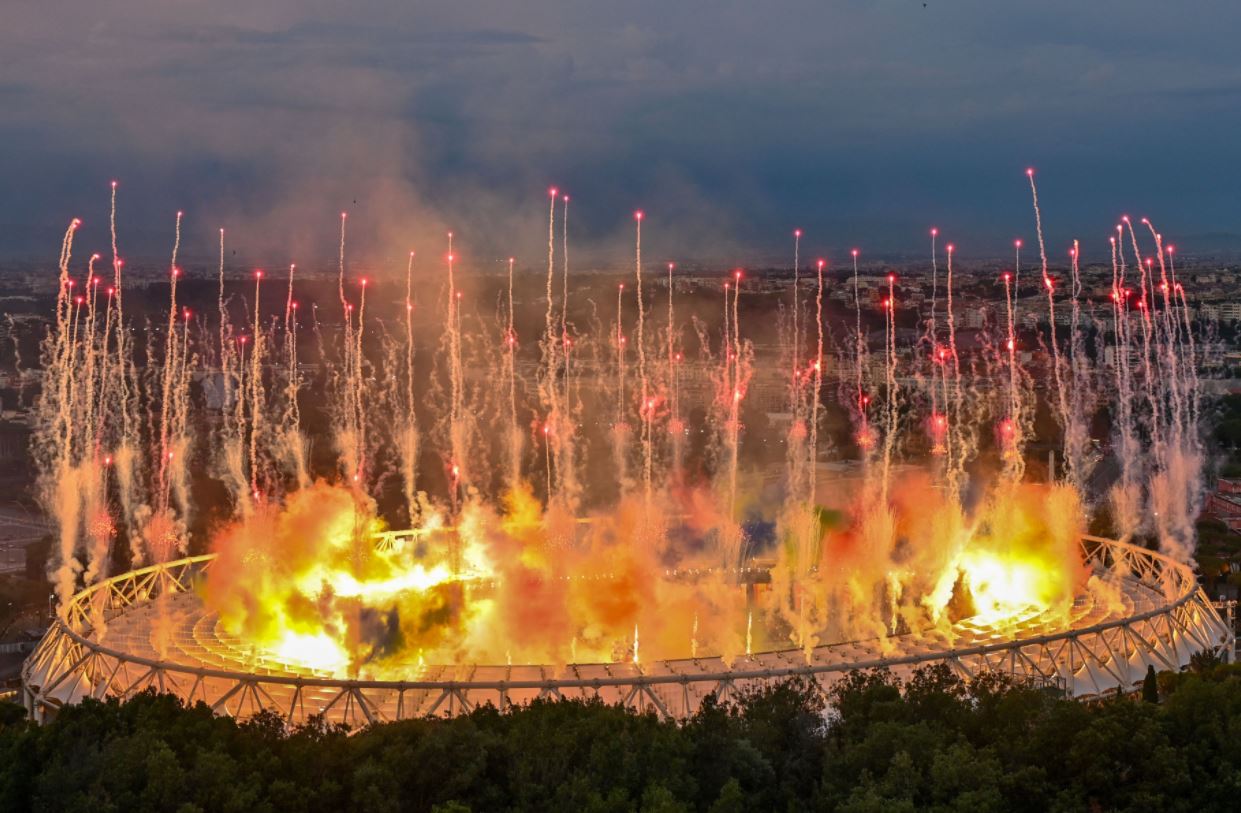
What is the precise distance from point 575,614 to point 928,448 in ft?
81.8

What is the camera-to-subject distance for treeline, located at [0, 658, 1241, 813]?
13.2 meters

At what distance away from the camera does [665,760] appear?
13.7 meters

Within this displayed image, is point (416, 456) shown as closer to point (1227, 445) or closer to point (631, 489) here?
point (631, 489)

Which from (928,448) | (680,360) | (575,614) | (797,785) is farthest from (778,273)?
(797,785)

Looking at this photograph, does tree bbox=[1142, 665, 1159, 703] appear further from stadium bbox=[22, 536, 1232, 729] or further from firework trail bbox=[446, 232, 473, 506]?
firework trail bbox=[446, 232, 473, 506]

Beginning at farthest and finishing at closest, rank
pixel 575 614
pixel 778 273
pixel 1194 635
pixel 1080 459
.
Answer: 1. pixel 778 273
2. pixel 1080 459
3. pixel 575 614
4. pixel 1194 635

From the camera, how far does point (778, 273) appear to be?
75688 mm

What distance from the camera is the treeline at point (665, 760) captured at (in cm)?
1320

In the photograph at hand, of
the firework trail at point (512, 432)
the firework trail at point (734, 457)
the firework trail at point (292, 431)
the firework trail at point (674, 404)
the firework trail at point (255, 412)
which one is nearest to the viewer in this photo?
the firework trail at point (734, 457)

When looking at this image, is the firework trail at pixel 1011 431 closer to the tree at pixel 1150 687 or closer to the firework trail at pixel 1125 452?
the firework trail at pixel 1125 452

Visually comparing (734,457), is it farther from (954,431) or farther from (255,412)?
(255,412)

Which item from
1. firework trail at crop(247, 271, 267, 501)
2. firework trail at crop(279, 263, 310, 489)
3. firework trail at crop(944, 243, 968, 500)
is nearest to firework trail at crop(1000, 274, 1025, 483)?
firework trail at crop(944, 243, 968, 500)

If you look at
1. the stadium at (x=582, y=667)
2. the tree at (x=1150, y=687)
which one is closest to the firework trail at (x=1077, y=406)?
the stadium at (x=582, y=667)

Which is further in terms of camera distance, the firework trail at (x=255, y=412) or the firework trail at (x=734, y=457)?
the firework trail at (x=255, y=412)
